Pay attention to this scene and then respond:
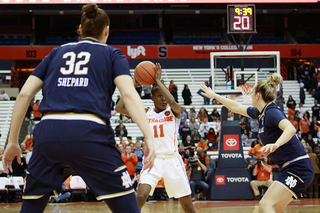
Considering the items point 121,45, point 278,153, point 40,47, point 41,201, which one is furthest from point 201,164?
point 40,47

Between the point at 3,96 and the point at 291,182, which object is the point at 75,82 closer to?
the point at 291,182

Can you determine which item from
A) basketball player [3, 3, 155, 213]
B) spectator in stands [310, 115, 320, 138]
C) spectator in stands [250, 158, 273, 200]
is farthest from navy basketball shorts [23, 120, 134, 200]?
spectator in stands [310, 115, 320, 138]

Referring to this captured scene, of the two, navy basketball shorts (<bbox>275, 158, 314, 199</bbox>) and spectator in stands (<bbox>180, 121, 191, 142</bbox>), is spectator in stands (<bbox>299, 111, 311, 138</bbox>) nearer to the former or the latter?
spectator in stands (<bbox>180, 121, 191, 142</bbox>)

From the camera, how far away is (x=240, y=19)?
11.4 metres

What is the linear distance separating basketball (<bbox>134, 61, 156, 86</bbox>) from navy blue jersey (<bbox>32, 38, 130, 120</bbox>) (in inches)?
90.9

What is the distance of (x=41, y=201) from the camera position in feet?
8.53

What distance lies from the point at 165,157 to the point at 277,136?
1569 mm

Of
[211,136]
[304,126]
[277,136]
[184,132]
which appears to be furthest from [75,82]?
[304,126]

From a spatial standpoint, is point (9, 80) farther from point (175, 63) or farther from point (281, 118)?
point (281, 118)

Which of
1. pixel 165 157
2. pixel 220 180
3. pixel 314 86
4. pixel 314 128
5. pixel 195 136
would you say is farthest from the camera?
pixel 314 86

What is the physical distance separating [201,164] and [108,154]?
9598 mm

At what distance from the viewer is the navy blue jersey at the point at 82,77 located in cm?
257

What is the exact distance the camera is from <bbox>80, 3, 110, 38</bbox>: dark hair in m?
2.71

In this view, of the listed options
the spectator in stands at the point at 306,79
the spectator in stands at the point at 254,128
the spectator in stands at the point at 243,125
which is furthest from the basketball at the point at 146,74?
the spectator in stands at the point at 306,79
